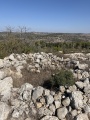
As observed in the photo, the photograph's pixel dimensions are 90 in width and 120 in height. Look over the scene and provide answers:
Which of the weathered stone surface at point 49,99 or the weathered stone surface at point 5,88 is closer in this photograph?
the weathered stone surface at point 49,99

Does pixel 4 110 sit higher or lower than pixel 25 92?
lower

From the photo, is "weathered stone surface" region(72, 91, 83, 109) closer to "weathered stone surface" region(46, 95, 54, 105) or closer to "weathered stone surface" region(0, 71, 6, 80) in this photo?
"weathered stone surface" region(46, 95, 54, 105)

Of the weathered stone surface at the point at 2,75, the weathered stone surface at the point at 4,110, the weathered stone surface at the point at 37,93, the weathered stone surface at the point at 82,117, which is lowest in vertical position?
the weathered stone surface at the point at 82,117

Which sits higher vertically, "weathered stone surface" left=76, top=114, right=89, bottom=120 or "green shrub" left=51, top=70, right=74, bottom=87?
"green shrub" left=51, top=70, right=74, bottom=87

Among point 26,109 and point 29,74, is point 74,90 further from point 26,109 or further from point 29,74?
point 29,74

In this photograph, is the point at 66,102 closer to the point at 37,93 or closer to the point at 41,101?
the point at 41,101

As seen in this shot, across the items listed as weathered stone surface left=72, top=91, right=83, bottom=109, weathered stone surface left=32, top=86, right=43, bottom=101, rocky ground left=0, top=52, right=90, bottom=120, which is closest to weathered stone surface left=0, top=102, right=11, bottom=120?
rocky ground left=0, top=52, right=90, bottom=120

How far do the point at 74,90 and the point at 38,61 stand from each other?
13.8ft

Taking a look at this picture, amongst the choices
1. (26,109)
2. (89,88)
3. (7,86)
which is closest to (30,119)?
(26,109)

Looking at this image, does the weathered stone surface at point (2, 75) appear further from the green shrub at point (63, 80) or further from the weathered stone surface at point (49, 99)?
the weathered stone surface at point (49, 99)

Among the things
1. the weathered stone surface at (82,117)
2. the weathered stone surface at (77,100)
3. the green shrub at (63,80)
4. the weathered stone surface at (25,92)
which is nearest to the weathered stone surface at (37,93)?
the weathered stone surface at (25,92)

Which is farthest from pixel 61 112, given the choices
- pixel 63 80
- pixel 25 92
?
pixel 25 92

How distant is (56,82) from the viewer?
762 centimetres

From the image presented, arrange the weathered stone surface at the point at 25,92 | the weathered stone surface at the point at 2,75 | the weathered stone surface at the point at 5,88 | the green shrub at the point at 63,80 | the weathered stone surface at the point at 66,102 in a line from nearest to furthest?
the weathered stone surface at the point at 66,102
the weathered stone surface at the point at 5,88
the weathered stone surface at the point at 25,92
the green shrub at the point at 63,80
the weathered stone surface at the point at 2,75
